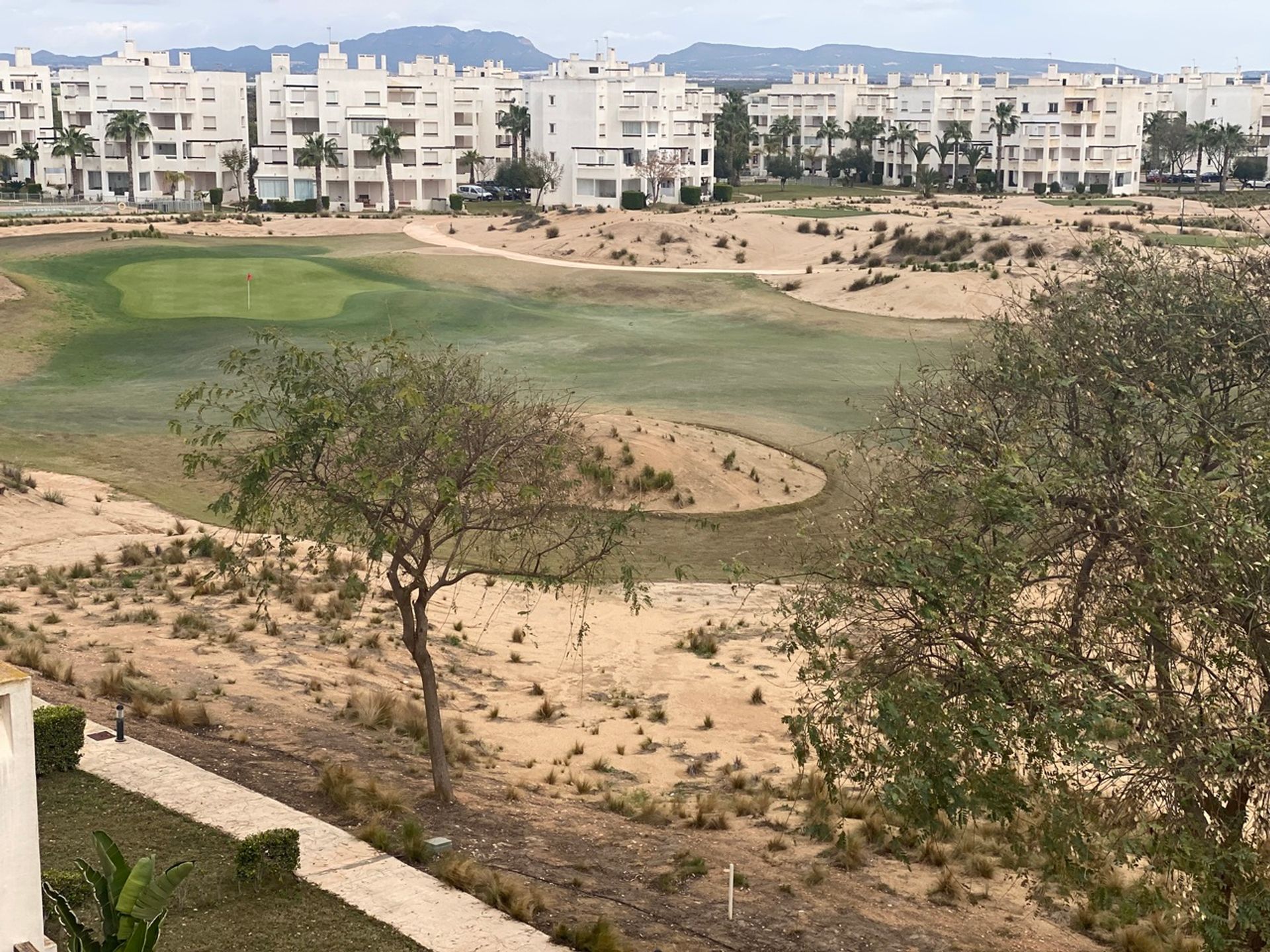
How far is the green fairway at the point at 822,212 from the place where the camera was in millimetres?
94875

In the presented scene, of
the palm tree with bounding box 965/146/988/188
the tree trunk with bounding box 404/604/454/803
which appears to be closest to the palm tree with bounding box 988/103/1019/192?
the palm tree with bounding box 965/146/988/188

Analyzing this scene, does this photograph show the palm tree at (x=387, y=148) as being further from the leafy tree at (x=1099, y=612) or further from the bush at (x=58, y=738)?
the leafy tree at (x=1099, y=612)

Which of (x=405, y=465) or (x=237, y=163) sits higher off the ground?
(x=237, y=163)

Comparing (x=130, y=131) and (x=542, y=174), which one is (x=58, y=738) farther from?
(x=130, y=131)

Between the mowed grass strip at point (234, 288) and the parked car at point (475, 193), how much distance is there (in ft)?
160

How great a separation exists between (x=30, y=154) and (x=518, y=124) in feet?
124

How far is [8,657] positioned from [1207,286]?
52.9ft

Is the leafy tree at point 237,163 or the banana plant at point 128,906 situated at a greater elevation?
the leafy tree at point 237,163

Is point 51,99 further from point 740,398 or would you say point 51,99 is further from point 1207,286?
point 1207,286

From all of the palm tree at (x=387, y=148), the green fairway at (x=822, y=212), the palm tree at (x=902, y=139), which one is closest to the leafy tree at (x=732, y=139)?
the palm tree at (x=902, y=139)

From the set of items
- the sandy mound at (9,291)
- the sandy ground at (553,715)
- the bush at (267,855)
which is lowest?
the sandy ground at (553,715)

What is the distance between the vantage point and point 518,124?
126500 millimetres

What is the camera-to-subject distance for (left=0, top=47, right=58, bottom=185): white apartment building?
124125mm

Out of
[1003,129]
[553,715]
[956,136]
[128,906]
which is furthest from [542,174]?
[128,906]
